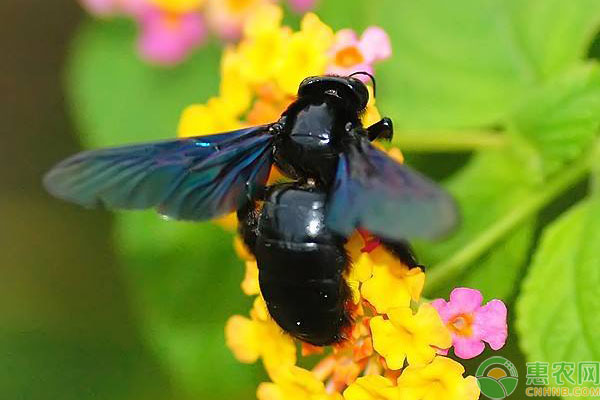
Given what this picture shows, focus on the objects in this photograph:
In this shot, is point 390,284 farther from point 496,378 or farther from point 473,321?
point 496,378

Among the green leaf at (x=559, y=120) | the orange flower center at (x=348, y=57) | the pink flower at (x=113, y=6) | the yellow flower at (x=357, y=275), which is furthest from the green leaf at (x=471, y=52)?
the yellow flower at (x=357, y=275)

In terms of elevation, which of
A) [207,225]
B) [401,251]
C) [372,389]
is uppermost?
[401,251]

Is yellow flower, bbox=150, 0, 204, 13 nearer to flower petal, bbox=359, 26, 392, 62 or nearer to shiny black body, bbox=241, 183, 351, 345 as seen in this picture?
flower petal, bbox=359, 26, 392, 62

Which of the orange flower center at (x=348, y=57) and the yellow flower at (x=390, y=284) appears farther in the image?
the orange flower center at (x=348, y=57)

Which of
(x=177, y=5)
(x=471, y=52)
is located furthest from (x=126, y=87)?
(x=471, y=52)

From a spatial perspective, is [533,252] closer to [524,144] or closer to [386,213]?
[524,144]

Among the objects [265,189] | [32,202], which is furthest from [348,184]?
[32,202]

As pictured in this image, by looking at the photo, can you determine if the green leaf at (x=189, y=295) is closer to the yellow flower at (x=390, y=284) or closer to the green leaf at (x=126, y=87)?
the green leaf at (x=126, y=87)
